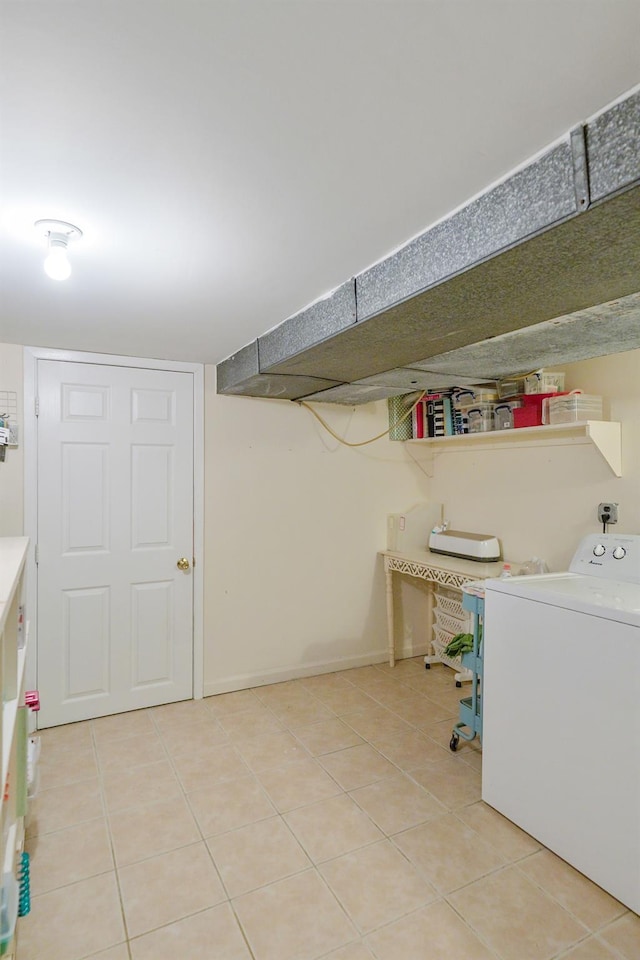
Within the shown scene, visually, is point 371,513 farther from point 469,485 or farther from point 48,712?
point 48,712

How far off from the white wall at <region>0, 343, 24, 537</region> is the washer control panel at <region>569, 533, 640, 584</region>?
285cm

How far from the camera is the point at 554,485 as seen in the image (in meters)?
3.09

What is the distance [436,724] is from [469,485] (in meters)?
1.60

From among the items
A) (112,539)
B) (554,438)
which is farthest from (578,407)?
(112,539)

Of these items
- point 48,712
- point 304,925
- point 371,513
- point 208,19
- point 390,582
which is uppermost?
point 208,19

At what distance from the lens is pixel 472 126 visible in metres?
1.06

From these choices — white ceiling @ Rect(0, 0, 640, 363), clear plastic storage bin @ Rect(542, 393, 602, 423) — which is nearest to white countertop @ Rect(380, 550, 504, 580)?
clear plastic storage bin @ Rect(542, 393, 602, 423)

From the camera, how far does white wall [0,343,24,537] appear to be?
9.12ft

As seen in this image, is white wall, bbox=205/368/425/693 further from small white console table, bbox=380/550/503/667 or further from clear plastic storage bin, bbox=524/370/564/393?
clear plastic storage bin, bbox=524/370/564/393

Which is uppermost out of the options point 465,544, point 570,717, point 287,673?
point 465,544

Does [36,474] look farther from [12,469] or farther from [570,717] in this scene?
[570,717]

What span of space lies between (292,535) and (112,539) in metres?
1.12

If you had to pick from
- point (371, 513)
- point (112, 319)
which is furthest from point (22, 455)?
point (371, 513)

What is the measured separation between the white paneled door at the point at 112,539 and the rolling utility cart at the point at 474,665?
64.1 inches
